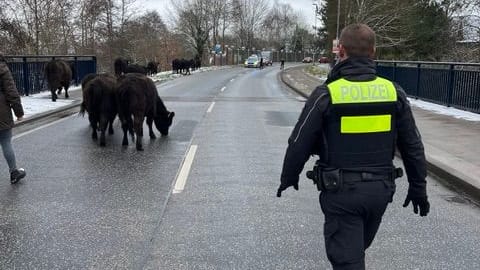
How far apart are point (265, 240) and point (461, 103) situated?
489 inches

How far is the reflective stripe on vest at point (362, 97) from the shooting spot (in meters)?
2.95

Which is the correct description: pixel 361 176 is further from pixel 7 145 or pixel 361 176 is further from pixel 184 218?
pixel 7 145

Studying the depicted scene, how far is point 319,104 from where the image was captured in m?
2.97

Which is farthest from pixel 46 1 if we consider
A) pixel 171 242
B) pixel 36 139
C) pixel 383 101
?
pixel 383 101

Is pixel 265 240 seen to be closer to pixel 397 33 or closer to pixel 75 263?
pixel 75 263

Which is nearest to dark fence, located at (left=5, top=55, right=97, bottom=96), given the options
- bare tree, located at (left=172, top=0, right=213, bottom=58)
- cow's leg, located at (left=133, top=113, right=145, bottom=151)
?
cow's leg, located at (left=133, top=113, right=145, bottom=151)

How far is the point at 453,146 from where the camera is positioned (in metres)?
9.55

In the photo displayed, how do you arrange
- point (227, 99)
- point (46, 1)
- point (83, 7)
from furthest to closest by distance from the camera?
point (83, 7) < point (46, 1) < point (227, 99)

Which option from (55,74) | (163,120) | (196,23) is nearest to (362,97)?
(163,120)

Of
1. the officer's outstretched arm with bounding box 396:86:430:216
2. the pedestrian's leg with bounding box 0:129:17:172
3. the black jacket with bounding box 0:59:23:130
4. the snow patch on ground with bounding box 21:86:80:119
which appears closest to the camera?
the officer's outstretched arm with bounding box 396:86:430:216

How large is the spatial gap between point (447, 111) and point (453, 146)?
630 centimetres

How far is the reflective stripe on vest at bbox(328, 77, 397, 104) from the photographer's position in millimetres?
2941

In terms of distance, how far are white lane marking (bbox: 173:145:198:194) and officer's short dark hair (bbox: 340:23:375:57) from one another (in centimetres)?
411

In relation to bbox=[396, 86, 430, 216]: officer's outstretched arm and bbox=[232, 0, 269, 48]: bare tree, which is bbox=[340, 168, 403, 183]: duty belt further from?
bbox=[232, 0, 269, 48]: bare tree
